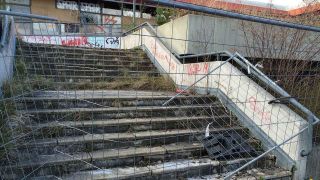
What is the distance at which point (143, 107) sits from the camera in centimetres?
477

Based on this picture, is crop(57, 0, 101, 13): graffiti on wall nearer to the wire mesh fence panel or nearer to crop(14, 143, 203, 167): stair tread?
the wire mesh fence panel

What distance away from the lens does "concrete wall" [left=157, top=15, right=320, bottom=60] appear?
5.47m

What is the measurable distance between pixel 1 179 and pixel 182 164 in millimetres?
2013

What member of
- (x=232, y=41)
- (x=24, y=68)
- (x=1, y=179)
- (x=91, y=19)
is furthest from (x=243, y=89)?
(x=91, y=19)

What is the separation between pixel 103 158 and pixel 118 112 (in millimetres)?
1071

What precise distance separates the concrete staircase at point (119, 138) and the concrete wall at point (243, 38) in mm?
1440

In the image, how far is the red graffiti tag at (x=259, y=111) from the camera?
14.0ft

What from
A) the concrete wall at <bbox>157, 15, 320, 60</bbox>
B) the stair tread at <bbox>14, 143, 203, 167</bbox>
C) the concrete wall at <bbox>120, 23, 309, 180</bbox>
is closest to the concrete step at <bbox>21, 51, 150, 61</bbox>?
the concrete wall at <bbox>157, 15, 320, 60</bbox>

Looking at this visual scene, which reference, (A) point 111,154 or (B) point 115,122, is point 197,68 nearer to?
(B) point 115,122

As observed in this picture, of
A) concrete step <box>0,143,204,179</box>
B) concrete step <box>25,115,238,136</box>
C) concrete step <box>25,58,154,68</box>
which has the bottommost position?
concrete step <box>0,143,204,179</box>

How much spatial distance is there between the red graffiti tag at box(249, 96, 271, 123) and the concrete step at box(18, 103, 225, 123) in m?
0.63

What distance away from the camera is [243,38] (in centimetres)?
652

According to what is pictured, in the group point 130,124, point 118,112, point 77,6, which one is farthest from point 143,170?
point 77,6

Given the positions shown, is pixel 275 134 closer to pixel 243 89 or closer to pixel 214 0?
pixel 243 89
